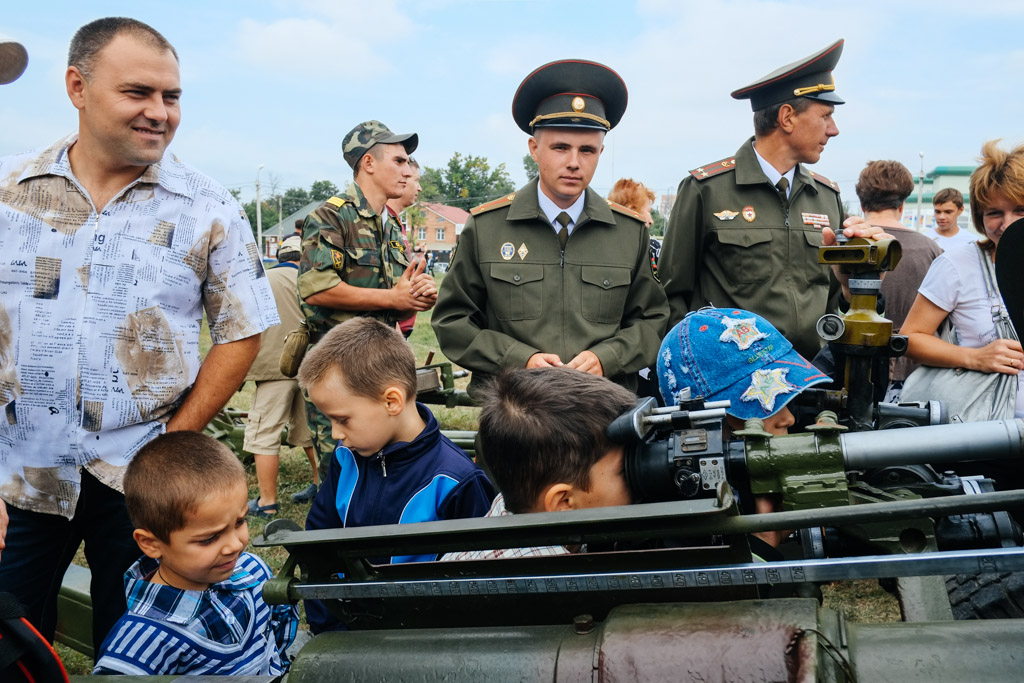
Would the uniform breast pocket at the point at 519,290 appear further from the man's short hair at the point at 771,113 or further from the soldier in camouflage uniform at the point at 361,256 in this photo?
the man's short hair at the point at 771,113

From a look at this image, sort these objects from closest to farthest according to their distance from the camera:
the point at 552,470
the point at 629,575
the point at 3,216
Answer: the point at 629,575 → the point at 552,470 → the point at 3,216

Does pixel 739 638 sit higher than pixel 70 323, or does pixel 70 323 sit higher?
pixel 70 323

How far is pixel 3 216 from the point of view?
8.85 ft

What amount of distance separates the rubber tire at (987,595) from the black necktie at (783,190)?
2.38m

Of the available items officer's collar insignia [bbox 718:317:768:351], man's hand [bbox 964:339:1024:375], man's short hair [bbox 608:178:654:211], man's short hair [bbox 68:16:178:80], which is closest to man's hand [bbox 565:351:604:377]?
officer's collar insignia [bbox 718:317:768:351]

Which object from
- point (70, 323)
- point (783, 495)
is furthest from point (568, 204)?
point (783, 495)

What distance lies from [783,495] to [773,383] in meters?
0.78

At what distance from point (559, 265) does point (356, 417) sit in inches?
58.6

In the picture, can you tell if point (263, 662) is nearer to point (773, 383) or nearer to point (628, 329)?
point (773, 383)

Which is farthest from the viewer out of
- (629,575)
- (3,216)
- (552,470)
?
(3,216)

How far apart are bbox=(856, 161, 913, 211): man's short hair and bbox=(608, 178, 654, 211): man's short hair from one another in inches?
60.5

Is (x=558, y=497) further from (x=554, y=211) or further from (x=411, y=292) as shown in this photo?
(x=411, y=292)

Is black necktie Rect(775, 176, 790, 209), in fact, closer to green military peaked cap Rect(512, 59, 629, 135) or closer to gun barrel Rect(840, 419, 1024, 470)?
green military peaked cap Rect(512, 59, 629, 135)

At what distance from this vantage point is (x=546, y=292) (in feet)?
12.8
